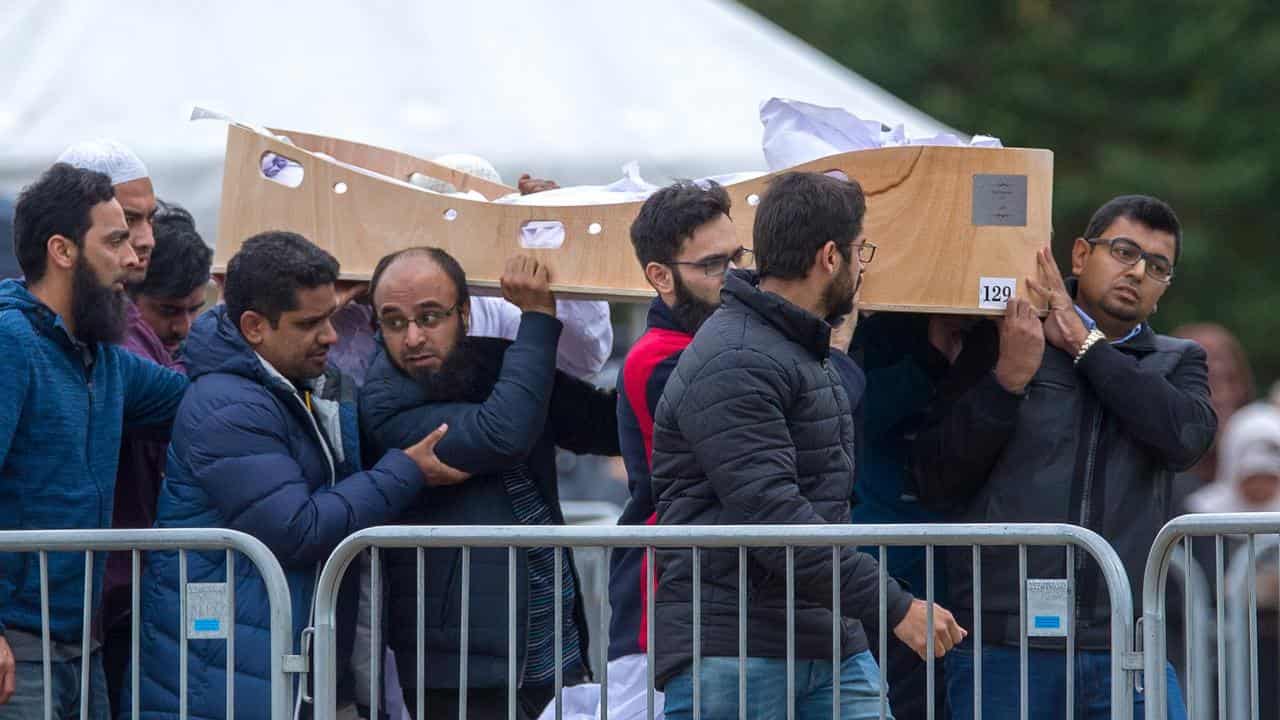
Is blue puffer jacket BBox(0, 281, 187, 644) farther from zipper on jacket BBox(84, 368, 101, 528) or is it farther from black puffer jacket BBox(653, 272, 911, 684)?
black puffer jacket BBox(653, 272, 911, 684)

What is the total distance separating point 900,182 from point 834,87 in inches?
174

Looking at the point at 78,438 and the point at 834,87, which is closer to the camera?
the point at 78,438

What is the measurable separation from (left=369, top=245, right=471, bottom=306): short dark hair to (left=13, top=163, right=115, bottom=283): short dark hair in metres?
0.72

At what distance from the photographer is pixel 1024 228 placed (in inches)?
183

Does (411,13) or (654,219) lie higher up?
(411,13)

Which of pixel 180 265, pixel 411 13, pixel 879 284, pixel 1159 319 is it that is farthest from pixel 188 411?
pixel 1159 319

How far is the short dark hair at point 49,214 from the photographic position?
15.0 feet

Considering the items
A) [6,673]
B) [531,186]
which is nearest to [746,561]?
[6,673]

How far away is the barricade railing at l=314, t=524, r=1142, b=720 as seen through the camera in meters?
3.88

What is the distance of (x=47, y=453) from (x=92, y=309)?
0.38 meters

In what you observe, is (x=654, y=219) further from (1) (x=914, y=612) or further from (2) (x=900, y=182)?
(1) (x=914, y=612)

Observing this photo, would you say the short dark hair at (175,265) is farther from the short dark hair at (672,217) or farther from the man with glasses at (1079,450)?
the man with glasses at (1079,450)

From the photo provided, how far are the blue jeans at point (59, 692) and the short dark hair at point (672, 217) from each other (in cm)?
171

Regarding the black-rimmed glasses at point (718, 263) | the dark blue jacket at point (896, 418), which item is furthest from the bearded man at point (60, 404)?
the dark blue jacket at point (896, 418)
